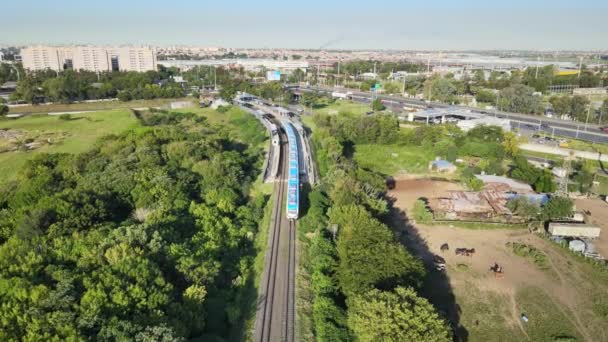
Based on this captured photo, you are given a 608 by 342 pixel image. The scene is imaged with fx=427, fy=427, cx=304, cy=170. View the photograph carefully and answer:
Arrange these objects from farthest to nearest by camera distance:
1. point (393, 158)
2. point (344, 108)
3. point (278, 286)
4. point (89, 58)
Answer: point (89, 58) → point (344, 108) → point (393, 158) → point (278, 286)

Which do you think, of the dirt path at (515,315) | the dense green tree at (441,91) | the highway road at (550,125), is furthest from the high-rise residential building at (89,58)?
the dirt path at (515,315)

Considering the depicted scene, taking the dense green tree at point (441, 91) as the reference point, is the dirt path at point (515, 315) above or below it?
below

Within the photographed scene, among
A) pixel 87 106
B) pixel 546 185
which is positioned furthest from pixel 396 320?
pixel 87 106

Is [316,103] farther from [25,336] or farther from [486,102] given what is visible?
[25,336]

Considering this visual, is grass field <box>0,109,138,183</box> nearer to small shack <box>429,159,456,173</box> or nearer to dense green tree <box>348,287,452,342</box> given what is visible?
small shack <box>429,159,456,173</box>

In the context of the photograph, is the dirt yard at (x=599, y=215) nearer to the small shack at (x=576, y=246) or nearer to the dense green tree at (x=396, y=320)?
the small shack at (x=576, y=246)

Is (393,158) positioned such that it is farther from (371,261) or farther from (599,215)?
(371,261)
